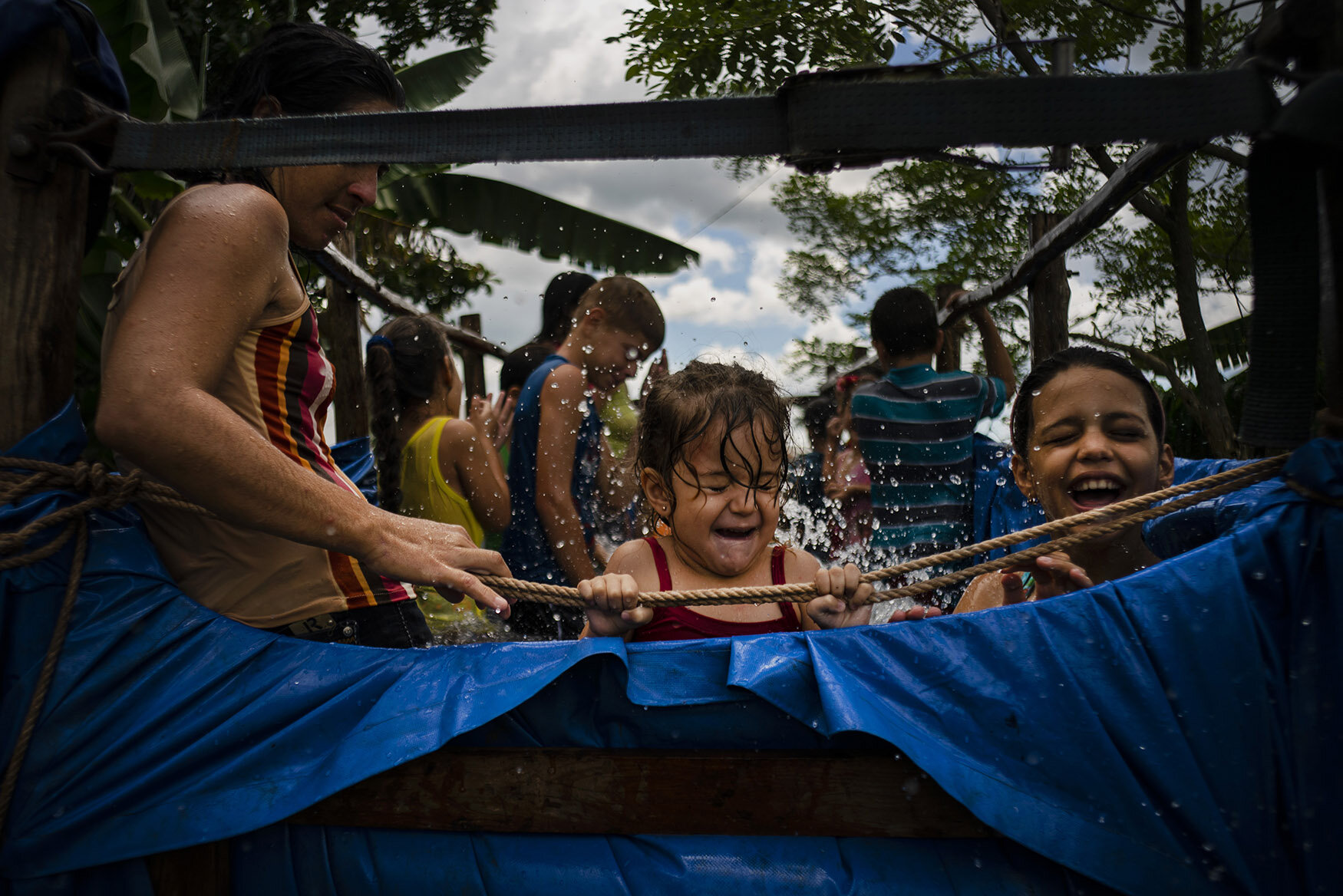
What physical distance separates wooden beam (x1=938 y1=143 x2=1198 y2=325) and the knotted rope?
37.2 inches

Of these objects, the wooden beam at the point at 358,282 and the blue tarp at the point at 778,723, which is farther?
the wooden beam at the point at 358,282

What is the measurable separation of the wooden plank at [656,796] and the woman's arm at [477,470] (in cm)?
238

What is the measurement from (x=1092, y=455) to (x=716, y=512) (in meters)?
0.95

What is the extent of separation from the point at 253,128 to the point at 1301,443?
1.84 meters

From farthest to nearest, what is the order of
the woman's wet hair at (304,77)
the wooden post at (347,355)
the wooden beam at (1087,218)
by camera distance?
the wooden post at (347,355) < the wooden beam at (1087,218) < the woman's wet hair at (304,77)

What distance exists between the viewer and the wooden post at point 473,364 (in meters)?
8.16

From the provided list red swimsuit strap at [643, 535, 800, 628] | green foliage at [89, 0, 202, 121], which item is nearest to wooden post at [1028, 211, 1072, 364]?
red swimsuit strap at [643, 535, 800, 628]

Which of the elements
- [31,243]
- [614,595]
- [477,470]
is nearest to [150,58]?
[477,470]

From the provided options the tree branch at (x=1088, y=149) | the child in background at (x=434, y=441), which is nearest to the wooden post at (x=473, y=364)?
the child in background at (x=434, y=441)

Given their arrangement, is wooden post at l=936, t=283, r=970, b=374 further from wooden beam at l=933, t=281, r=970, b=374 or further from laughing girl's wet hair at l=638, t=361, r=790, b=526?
laughing girl's wet hair at l=638, t=361, r=790, b=526

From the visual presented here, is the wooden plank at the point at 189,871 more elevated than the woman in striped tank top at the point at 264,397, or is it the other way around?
the woman in striped tank top at the point at 264,397

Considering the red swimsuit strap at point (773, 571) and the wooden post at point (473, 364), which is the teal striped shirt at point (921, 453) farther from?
the wooden post at point (473, 364)

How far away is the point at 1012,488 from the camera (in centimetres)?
324

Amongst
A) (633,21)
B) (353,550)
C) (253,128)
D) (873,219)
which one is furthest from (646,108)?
(873,219)
